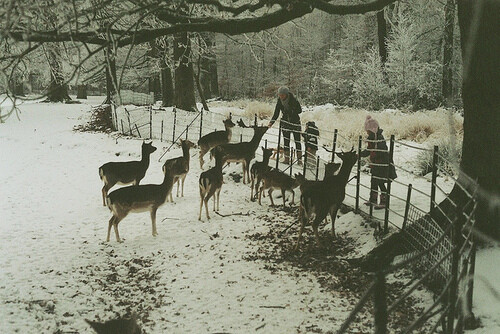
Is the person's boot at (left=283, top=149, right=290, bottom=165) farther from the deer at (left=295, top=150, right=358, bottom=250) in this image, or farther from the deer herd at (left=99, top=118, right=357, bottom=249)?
the deer at (left=295, top=150, right=358, bottom=250)

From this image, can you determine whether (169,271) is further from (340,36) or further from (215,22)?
(340,36)

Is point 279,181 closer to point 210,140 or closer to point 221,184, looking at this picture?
point 221,184

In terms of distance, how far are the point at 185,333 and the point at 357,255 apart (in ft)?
10.1

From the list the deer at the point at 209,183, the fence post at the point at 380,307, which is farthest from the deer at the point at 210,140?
the fence post at the point at 380,307

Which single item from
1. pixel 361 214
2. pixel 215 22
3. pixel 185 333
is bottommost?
pixel 185 333

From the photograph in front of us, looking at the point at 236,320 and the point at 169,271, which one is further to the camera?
the point at 169,271

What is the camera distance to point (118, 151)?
1639 cm

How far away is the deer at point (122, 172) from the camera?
10.3m

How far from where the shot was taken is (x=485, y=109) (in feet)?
20.0

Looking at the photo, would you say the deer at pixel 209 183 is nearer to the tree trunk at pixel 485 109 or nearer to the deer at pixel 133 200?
the deer at pixel 133 200

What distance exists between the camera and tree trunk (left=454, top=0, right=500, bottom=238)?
234 inches

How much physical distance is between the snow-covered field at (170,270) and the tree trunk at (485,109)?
687mm

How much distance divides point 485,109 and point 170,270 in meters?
5.12

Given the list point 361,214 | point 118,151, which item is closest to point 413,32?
point 118,151
